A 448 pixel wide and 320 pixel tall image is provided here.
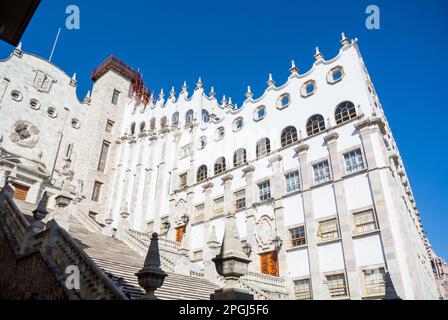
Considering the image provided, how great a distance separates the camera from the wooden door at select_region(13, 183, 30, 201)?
1047 inches

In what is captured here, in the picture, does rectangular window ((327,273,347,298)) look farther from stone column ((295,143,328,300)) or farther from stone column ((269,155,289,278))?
stone column ((269,155,289,278))

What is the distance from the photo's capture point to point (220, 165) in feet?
97.4

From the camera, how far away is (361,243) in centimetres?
1872

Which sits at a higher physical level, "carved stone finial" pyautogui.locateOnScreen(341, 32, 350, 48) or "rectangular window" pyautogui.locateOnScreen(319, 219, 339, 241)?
"carved stone finial" pyautogui.locateOnScreen(341, 32, 350, 48)

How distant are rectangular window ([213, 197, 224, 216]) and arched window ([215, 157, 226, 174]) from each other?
9.14 feet

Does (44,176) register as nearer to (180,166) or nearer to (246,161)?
(180,166)

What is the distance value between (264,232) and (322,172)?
6.02 m

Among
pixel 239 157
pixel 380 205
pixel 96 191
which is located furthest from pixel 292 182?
pixel 96 191

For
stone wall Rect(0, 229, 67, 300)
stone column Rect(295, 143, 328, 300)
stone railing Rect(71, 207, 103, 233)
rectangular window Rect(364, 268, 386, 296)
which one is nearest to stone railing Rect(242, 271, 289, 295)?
stone column Rect(295, 143, 328, 300)

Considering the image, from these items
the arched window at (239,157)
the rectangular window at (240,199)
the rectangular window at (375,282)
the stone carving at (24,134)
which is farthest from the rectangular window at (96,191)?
the rectangular window at (375,282)

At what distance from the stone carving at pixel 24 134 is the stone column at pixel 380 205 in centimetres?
2926

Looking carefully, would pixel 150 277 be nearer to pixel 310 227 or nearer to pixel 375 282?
pixel 375 282
